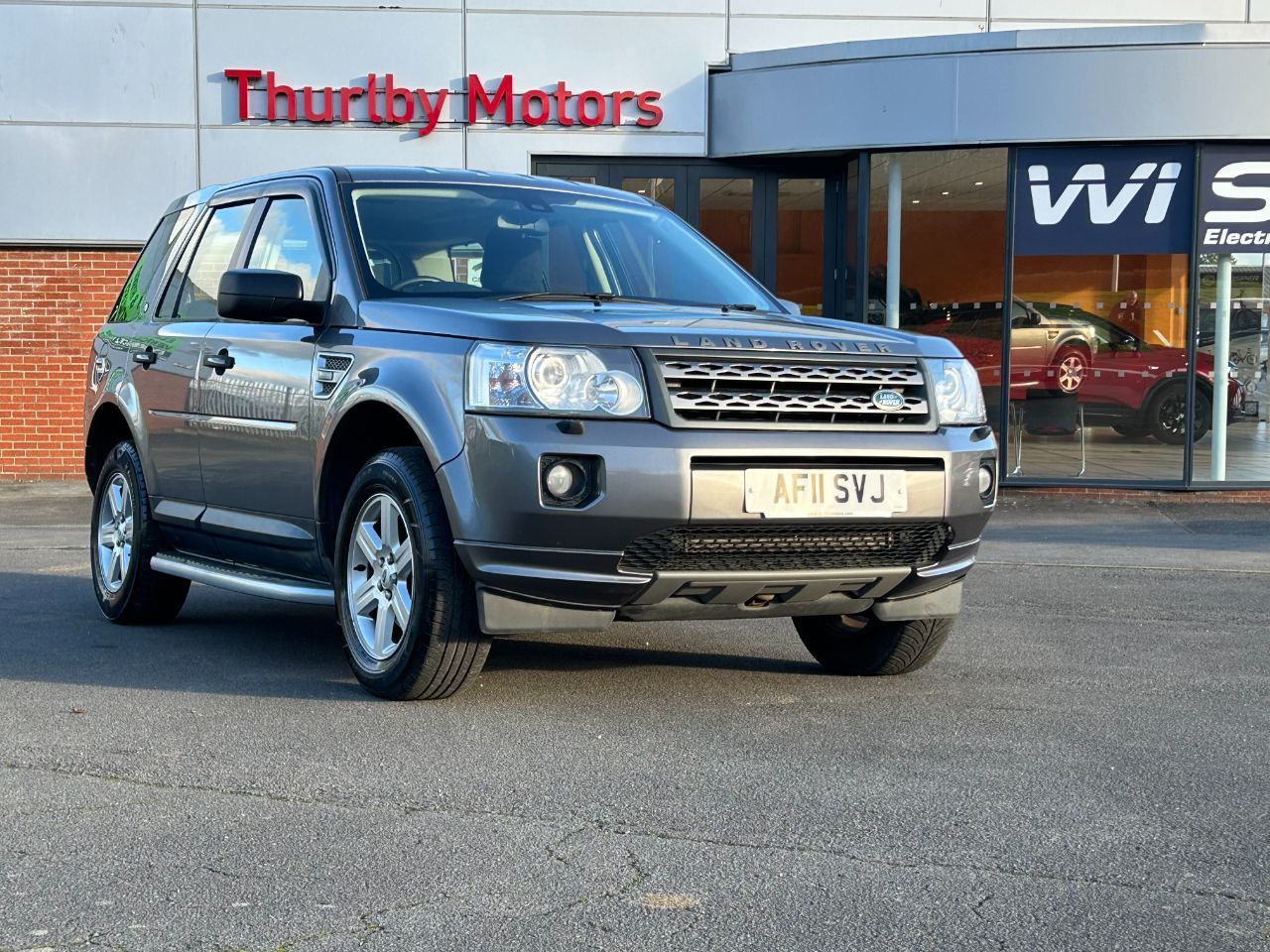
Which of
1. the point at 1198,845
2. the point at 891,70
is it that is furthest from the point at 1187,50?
the point at 1198,845

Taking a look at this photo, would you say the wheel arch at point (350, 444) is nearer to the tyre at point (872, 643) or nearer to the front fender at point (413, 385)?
the front fender at point (413, 385)

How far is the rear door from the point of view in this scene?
6.03 m

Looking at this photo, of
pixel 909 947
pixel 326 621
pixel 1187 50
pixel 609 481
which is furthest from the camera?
pixel 1187 50

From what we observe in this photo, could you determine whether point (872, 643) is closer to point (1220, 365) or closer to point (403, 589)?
point (403, 589)

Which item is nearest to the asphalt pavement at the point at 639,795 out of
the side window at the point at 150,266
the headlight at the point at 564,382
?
the headlight at the point at 564,382

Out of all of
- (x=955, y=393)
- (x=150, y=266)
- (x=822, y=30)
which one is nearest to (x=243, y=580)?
(x=150, y=266)

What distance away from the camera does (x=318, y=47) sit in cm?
1638

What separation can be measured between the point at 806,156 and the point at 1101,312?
323cm

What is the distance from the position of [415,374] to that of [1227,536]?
8.44 m

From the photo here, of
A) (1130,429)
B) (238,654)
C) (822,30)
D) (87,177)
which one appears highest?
(822,30)

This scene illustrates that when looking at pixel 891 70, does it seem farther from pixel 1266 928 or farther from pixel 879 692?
pixel 1266 928

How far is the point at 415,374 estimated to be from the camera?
5324 mm

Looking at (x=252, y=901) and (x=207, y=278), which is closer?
(x=252, y=901)

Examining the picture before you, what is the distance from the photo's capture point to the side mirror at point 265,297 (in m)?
5.85
